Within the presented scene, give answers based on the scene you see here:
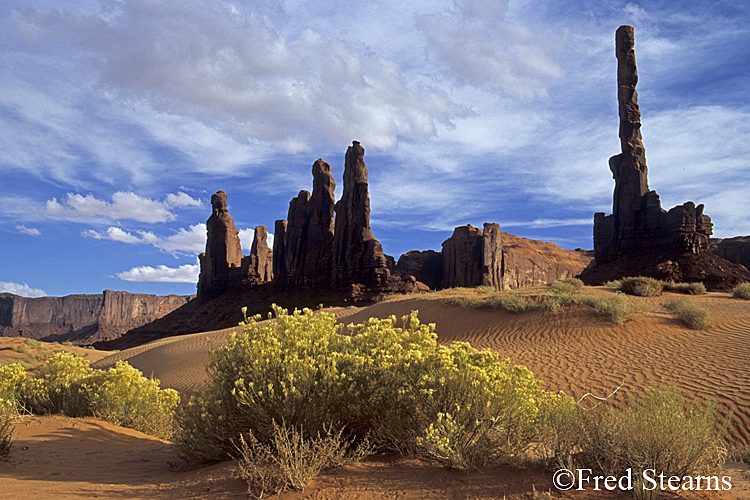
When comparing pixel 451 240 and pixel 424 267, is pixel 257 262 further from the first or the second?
pixel 451 240

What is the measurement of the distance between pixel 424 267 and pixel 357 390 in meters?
54.2

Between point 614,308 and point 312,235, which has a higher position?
point 312,235

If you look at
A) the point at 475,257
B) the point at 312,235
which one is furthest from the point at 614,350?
the point at 312,235

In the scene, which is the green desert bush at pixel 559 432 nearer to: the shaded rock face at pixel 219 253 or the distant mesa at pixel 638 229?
the distant mesa at pixel 638 229

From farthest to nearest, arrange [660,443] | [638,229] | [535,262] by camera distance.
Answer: [535,262], [638,229], [660,443]

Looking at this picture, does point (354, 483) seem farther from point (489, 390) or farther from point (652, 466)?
Answer: point (652, 466)

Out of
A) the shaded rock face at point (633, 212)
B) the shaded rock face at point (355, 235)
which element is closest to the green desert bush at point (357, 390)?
the shaded rock face at point (355, 235)

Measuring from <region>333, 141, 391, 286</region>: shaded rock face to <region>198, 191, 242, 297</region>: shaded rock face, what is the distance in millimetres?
26054

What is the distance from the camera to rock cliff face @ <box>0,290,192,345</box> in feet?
354

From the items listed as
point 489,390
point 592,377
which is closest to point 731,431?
point 592,377

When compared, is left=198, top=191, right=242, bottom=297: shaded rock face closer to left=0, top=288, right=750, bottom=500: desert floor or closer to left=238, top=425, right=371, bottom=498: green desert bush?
left=0, top=288, right=750, bottom=500: desert floor

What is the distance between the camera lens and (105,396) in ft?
23.5

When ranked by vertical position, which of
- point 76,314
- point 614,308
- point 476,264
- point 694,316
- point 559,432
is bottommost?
point 559,432

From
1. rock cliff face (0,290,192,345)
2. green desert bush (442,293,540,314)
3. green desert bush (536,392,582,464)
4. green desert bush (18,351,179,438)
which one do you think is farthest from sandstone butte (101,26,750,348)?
rock cliff face (0,290,192,345)
